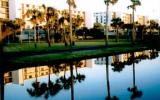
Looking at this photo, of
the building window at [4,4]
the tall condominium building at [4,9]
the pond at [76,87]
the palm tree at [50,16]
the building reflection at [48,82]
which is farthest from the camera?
the building window at [4,4]

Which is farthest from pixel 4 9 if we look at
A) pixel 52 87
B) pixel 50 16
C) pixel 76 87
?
pixel 76 87

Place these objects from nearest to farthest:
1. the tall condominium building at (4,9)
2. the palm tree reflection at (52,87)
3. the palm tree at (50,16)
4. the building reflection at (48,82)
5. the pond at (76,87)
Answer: the pond at (76,87)
the palm tree reflection at (52,87)
the building reflection at (48,82)
the palm tree at (50,16)
the tall condominium building at (4,9)

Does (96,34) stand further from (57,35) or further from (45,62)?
(45,62)

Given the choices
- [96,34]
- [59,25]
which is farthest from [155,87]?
[96,34]

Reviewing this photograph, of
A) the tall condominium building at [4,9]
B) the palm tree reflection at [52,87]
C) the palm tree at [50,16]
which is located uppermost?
the tall condominium building at [4,9]

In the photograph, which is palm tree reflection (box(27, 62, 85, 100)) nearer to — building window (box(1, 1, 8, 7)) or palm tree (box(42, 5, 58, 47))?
palm tree (box(42, 5, 58, 47))

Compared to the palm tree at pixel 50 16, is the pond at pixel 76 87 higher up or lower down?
lower down

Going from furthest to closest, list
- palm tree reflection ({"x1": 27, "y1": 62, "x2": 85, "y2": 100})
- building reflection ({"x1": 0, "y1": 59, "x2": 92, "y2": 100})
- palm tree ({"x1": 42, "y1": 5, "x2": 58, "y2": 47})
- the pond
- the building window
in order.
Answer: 1. the building window
2. palm tree ({"x1": 42, "y1": 5, "x2": 58, "y2": 47})
3. building reflection ({"x1": 0, "y1": 59, "x2": 92, "y2": 100})
4. palm tree reflection ({"x1": 27, "y1": 62, "x2": 85, "y2": 100})
5. the pond

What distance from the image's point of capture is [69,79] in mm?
26016

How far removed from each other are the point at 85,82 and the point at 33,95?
5874 millimetres

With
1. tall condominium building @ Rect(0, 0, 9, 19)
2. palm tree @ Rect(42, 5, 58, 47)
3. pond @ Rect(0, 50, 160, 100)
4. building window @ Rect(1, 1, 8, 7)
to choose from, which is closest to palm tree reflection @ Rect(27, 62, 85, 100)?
pond @ Rect(0, 50, 160, 100)

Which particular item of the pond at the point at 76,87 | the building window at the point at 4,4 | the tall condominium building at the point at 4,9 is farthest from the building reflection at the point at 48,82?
the building window at the point at 4,4

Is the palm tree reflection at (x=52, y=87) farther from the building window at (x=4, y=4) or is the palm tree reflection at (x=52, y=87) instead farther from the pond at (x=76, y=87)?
the building window at (x=4, y=4)

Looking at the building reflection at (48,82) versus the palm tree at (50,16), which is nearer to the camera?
the building reflection at (48,82)
